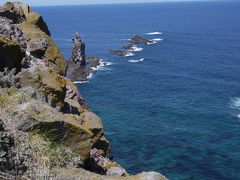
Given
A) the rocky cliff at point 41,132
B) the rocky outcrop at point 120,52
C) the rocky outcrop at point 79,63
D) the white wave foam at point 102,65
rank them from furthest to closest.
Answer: the rocky outcrop at point 120,52
the white wave foam at point 102,65
the rocky outcrop at point 79,63
the rocky cliff at point 41,132

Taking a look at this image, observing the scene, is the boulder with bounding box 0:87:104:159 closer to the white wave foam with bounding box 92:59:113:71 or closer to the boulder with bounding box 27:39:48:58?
the boulder with bounding box 27:39:48:58

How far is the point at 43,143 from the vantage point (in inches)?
364

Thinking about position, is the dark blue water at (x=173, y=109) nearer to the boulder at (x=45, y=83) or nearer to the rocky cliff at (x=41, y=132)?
the rocky cliff at (x=41, y=132)

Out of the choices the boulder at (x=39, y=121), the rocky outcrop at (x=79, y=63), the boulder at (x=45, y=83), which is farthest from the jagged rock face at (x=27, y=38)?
the rocky outcrop at (x=79, y=63)

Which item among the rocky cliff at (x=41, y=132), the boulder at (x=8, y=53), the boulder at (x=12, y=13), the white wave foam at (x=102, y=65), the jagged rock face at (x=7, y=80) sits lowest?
the white wave foam at (x=102, y=65)

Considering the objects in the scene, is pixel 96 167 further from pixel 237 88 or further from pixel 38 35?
pixel 237 88

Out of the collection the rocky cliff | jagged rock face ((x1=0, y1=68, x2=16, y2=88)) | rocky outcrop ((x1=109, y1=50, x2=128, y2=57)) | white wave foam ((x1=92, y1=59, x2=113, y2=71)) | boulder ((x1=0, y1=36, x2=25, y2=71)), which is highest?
boulder ((x1=0, y1=36, x2=25, y2=71))

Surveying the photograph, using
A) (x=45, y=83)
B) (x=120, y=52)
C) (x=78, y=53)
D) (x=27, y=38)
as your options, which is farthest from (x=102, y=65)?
(x=45, y=83)

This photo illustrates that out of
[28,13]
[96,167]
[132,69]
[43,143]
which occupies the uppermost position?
[28,13]

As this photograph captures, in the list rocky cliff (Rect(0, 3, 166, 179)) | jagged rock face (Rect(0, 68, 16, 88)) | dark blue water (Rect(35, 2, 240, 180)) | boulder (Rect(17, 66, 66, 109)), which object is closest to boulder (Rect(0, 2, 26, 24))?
rocky cliff (Rect(0, 3, 166, 179))

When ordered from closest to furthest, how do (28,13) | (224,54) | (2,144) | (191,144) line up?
(2,144)
(28,13)
(191,144)
(224,54)

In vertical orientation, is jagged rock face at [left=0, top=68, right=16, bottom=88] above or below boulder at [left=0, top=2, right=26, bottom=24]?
below

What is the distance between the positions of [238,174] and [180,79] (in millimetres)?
56087

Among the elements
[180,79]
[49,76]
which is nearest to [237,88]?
[180,79]
